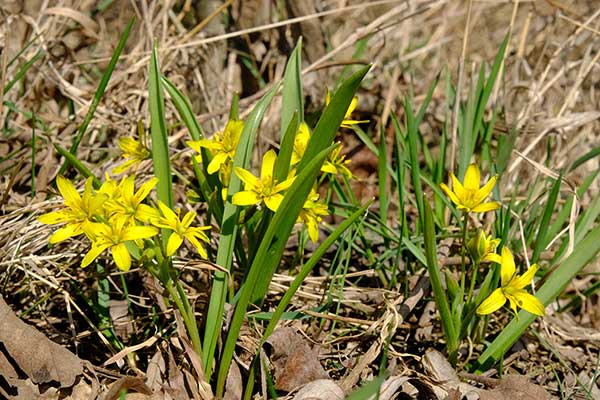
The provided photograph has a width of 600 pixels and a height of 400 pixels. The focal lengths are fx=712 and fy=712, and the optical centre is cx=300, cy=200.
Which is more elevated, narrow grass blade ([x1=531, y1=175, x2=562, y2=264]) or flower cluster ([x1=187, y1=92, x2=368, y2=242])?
flower cluster ([x1=187, y1=92, x2=368, y2=242])

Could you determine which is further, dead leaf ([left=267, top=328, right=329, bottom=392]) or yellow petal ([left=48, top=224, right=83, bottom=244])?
dead leaf ([left=267, top=328, right=329, bottom=392])

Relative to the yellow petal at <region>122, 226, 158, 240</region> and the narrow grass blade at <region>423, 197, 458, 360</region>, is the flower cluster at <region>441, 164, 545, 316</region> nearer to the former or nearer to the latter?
the narrow grass blade at <region>423, 197, 458, 360</region>

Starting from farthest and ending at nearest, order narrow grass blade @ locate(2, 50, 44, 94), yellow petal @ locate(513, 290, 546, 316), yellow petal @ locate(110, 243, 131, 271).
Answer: narrow grass blade @ locate(2, 50, 44, 94), yellow petal @ locate(513, 290, 546, 316), yellow petal @ locate(110, 243, 131, 271)

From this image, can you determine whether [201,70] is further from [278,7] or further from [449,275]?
[449,275]

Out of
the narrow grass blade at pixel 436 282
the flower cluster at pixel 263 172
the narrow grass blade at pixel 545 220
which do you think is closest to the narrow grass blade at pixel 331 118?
the flower cluster at pixel 263 172

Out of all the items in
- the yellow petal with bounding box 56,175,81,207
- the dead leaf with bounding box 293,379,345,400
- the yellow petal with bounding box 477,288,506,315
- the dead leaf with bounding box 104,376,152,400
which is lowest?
the dead leaf with bounding box 293,379,345,400

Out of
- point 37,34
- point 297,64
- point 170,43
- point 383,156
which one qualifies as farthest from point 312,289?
point 37,34

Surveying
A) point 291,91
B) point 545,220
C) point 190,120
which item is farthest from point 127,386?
point 545,220

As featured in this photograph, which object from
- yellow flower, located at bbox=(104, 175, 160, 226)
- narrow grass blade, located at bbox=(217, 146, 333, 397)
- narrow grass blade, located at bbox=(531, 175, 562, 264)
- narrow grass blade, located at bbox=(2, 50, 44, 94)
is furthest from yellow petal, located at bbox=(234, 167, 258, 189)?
narrow grass blade, located at bbox=(2, 50, 44, 94)
